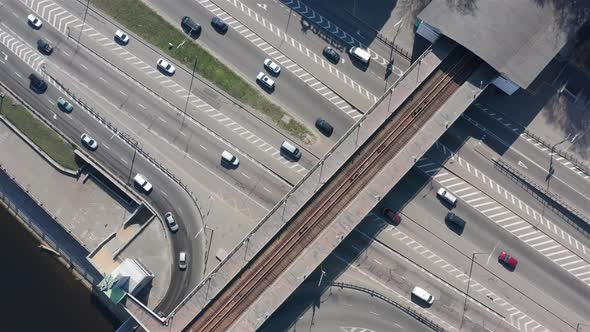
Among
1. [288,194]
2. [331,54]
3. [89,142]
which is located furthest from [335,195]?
[89,142]

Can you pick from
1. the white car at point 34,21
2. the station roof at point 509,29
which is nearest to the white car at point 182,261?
the white car at point 34,21

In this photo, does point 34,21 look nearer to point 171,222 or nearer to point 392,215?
point 171,222

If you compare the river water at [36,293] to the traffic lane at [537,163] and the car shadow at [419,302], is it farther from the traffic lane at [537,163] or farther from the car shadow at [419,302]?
the traffic lane at [537,163]

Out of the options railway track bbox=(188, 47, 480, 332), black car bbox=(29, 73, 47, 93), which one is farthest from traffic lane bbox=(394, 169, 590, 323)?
black car bbox=(29, 73, 47, 93)

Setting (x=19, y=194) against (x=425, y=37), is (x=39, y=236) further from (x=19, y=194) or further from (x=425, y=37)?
(x=425, y=37)

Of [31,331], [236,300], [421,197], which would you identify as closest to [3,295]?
[31,331]
